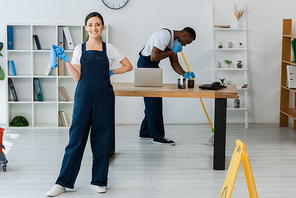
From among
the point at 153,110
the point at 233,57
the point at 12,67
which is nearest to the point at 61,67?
the point at 12,67

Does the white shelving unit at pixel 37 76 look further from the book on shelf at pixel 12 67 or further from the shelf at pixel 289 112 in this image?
the shelf at pixel 289 112

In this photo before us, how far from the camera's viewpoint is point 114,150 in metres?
4.29

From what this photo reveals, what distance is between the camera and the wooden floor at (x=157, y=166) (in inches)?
124

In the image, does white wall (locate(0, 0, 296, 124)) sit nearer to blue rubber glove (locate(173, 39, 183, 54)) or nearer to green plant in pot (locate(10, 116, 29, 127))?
green plant in pot (locate(10, 116, 29, 127))

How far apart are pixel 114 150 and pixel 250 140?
6.05 ft

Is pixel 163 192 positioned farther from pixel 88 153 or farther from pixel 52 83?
pixel 52 83

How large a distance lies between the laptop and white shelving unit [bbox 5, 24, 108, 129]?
1.81m

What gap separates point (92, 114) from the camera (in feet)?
9.81

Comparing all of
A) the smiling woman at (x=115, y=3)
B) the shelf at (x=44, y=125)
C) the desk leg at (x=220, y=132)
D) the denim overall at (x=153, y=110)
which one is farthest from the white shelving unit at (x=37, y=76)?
the desk leg at (x=220, y=132)

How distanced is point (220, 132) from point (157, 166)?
2.38 feet

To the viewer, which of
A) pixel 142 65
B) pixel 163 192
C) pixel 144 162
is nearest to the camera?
pixel 163 192

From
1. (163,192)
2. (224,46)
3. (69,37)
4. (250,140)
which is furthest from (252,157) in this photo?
(69,37)

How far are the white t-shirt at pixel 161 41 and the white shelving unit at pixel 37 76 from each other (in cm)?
130

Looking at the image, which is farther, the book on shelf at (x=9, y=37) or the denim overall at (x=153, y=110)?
the book on shelf at (x=9, y=37)
